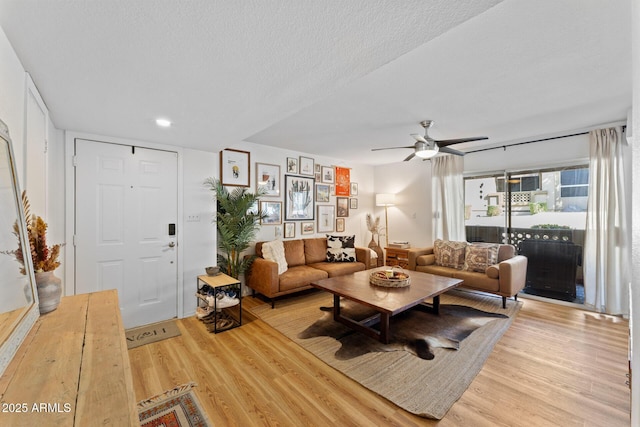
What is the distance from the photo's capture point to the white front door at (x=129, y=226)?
2.75 m

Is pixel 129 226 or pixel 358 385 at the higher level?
pixel 129 226

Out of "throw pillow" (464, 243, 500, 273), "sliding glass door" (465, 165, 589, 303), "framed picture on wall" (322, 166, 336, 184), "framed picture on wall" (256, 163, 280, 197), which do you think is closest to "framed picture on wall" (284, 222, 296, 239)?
"framed picture on wall" (256, 163, 280, 197)

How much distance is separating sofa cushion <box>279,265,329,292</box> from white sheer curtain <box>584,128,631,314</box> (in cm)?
353

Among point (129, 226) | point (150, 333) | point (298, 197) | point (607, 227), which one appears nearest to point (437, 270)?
point (607, 227)

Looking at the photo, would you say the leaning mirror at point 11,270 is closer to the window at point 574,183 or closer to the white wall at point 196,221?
the white wall at point 196,221

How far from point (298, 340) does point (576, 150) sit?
4.43 metres

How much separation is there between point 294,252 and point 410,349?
2370 millimetres

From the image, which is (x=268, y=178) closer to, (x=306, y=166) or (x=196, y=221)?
(x=306, y=166)

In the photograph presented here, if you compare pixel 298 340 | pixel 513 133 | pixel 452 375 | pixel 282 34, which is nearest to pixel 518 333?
pixel 452 375

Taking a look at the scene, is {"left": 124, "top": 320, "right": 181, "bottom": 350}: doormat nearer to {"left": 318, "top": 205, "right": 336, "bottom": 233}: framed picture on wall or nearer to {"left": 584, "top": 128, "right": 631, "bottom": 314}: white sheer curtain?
{"left": 318, "top": 205, "right": 336, "bottom": 233}: framed picture on wall

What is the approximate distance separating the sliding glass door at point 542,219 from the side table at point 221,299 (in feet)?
13.4

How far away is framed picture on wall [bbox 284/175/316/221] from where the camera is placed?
4.71 metres

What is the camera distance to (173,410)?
1.76m

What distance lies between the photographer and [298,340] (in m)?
2.69
